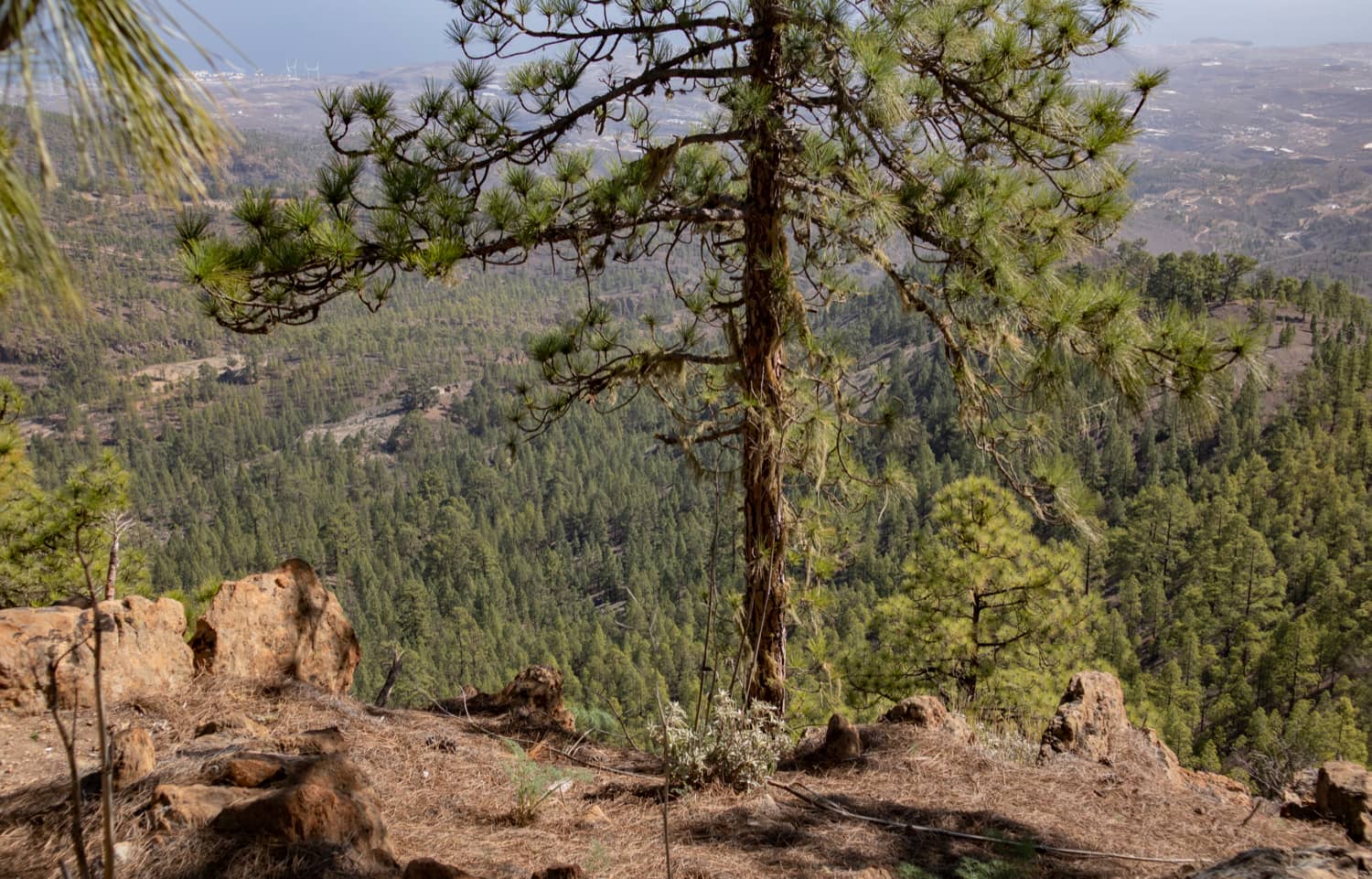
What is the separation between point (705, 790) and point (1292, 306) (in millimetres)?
69491

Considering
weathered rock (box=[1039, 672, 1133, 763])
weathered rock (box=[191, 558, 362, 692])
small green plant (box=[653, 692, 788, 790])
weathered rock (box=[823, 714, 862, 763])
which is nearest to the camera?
small green plant (box=[653, 692, 788, 790])

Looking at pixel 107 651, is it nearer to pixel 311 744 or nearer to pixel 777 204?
pixel 311 744

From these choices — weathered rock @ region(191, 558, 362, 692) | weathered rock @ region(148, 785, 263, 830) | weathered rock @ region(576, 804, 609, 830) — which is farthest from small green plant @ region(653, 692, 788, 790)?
weathered rock @ region(191, 558, 362, 692)

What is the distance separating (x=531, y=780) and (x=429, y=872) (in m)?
1.15

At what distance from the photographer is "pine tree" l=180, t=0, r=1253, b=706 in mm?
3223

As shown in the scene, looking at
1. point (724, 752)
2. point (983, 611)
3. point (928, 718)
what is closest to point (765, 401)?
point (724, 752)

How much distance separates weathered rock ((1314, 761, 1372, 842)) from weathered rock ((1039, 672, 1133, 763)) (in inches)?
35.9

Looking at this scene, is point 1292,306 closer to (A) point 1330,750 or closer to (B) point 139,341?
(A) point 1330,750

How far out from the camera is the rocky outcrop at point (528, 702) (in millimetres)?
4480

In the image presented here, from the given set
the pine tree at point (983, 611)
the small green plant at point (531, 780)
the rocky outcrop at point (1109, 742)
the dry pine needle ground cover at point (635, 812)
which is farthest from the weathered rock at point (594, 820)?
the pine tree at point (983, 611)

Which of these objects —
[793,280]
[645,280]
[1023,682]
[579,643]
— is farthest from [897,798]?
[645,280]

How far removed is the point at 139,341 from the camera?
101 m

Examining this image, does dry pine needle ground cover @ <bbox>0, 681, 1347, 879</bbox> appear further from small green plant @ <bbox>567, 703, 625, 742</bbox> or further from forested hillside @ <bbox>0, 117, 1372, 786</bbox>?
small green plant @ <bbox>567, 703, 625, 742</bbox>

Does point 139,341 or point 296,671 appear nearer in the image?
point 296,671
